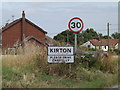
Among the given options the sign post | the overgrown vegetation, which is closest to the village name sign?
the overgrown vegetation

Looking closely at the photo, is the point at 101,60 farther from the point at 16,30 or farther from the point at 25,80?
the point at 16,30

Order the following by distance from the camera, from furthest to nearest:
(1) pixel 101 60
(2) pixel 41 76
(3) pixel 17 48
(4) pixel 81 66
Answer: (3) pixel 17 48, (1) pixel 101 60, (4) pixel 81 66, (2) pixel 41 76

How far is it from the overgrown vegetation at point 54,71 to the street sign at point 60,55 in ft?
0.76

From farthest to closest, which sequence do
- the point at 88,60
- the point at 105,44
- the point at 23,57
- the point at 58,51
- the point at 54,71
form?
the point at 105,44 < the point at 23,57 < the point at 88,60 < the point at 58,51 < the point at 54,71

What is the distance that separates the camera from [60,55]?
11312 mm

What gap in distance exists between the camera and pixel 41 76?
1059 cm

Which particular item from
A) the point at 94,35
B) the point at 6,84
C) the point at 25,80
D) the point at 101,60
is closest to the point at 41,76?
the point at 25,80

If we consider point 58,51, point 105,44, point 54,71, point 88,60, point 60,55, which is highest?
point 105,44

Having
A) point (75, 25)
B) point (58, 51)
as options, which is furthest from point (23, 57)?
Result: point (75, 25)

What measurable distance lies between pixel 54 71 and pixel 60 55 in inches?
30.8

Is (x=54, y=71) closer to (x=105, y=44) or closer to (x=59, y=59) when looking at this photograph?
(x=59, y=59)

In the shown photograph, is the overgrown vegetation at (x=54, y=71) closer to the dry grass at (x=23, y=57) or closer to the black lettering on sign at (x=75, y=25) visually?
the dry grass at (x=23, y=57)

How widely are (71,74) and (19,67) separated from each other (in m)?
3.21

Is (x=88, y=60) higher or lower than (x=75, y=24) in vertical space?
lower
